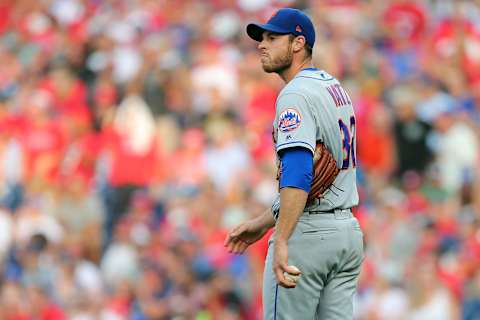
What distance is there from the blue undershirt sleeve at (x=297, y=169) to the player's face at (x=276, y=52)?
436mm

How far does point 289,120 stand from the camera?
439 centimetres

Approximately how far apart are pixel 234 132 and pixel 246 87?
70 centimetres

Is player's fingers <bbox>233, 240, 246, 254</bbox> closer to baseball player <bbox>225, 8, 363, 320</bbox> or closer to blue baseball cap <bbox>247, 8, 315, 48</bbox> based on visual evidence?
baseball player <bbox>225, 8, 363, 320</bbox>

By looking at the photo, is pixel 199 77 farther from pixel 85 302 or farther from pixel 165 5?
pixel 85 302

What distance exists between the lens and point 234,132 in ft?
37.1

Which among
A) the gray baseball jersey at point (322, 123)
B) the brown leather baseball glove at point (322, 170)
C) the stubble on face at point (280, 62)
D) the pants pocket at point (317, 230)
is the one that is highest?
the stubble on face at point (280, 62)

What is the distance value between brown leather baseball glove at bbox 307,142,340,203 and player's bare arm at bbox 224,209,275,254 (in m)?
0.39

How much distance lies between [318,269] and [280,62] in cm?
90

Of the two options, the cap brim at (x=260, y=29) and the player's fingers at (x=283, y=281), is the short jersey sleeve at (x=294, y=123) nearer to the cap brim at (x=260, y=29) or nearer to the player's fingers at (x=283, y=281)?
the cap brim at (x=260, y=29)

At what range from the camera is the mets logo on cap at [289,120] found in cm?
437

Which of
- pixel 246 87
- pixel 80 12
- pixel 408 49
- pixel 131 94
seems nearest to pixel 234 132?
pixel 246 87

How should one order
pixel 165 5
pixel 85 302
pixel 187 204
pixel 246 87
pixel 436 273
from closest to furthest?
1. pixel 436 273
2. pixel 85 302
3. pixel 187 204
4. pixel 246 87
5. pixel 165 5

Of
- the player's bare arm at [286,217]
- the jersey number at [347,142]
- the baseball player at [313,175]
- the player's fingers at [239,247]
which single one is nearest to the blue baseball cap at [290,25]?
the baseball player at [313,175]

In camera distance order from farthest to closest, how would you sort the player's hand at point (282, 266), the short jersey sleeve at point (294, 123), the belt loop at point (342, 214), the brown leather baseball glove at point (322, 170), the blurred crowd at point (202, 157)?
1. the blurred crowd at point (202, 157)
2. the belt loop at point (342, 214)
3. the brown leather baseball glove at point (322, 170)
4. the short jersey sleeve at point (294, 123)
5. the player's hand at point (282, 266)
